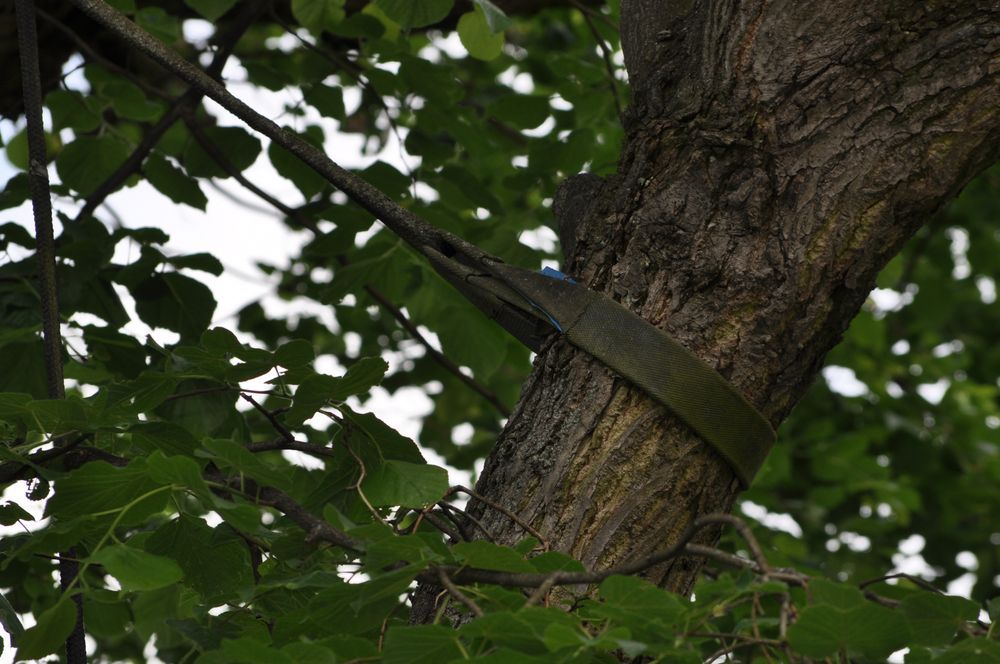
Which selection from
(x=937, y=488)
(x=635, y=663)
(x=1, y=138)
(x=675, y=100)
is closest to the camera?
(x=635, y=663)

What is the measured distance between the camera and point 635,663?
1.34 metres

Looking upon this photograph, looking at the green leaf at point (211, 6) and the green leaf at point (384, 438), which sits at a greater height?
the green leaf at point (211, 6)

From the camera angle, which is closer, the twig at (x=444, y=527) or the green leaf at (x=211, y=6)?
the twig at (x=444, y=527)

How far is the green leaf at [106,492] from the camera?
3.93 feet

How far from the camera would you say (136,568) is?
1102 millimetres

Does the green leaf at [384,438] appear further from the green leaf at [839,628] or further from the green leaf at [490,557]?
the green leaf at [839,628]

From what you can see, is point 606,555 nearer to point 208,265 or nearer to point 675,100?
point 675,100

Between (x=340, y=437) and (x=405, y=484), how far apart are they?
0.57 ft

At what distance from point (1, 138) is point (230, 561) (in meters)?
1.84

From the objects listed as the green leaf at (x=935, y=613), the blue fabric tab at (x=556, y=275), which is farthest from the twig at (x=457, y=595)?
the blue fabric tab at (x=556, y=275)

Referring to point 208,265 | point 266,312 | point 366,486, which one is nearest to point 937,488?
point 266,312

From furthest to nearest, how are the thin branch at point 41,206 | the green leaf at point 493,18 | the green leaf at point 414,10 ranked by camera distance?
1. the green leaf at point 414,10
2. the green leaf at point 493,18
3. the thin branch at point 41,206

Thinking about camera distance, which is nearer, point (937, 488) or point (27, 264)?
point (27, 264)

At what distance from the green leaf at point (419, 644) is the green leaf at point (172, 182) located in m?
1.86
